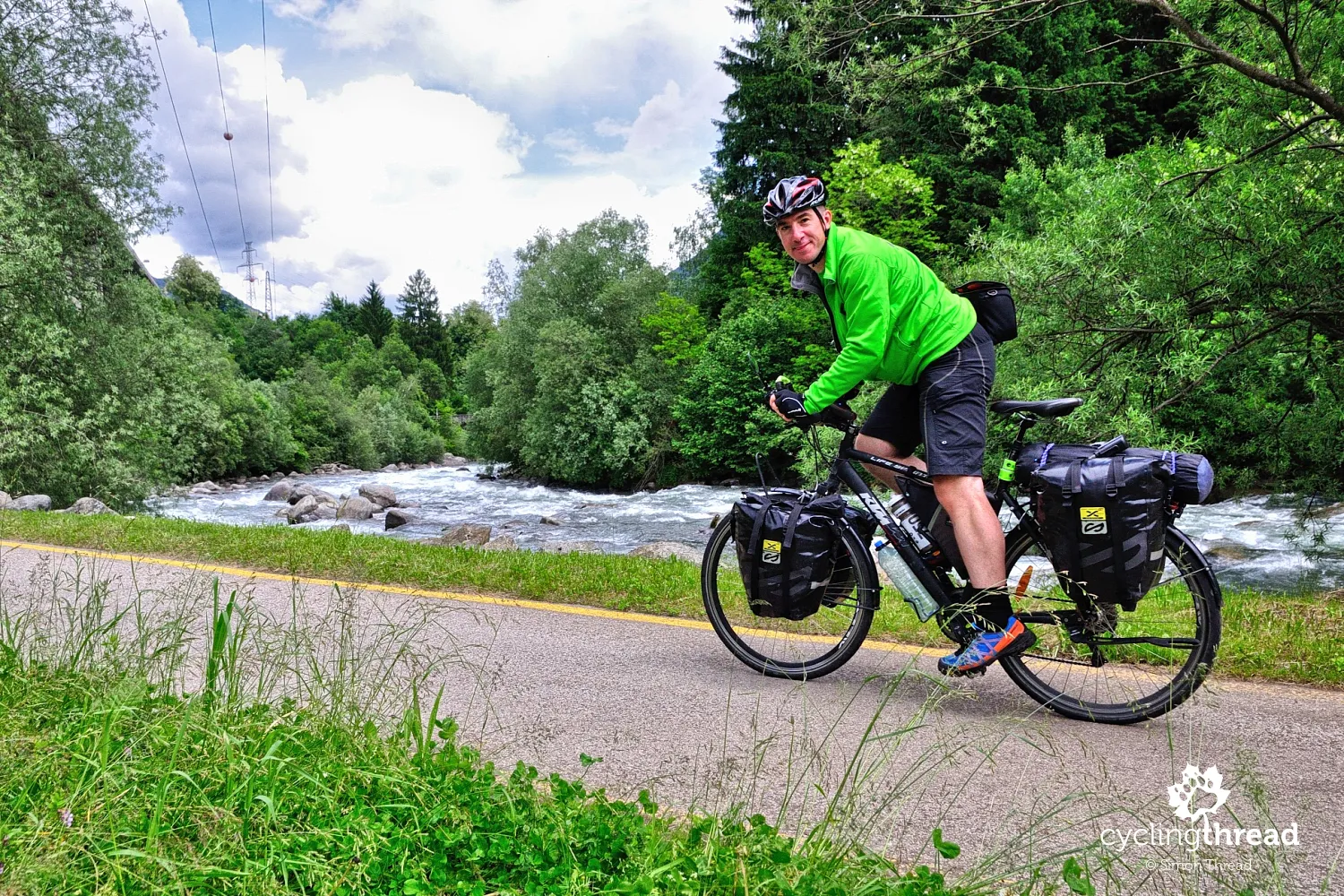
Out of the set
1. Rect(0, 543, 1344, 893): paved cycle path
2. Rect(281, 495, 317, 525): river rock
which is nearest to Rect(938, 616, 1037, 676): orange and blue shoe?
Rect(0, 543, 1344, 893): paved cycle path

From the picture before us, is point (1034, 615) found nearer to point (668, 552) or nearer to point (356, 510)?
point (668, 552)

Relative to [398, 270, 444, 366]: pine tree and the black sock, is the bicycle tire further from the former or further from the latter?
[398, 270, 444, 366]: pine tree

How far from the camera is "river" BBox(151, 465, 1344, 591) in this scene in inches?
418

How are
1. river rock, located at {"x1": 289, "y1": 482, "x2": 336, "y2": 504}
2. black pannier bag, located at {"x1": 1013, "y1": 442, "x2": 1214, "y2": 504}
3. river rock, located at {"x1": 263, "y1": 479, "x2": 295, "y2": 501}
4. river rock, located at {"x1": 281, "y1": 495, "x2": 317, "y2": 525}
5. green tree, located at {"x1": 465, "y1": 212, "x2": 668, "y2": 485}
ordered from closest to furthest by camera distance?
black pannier bag, located at {"x1": 1013, "y1": 442, "x2": 1214, "y2": 504}
river rock, located at {"x1": 281, "y1": 495, "x2": 317, "y2": 525}
river rock, located at {"x1": 289, "y1": 482, "x2": 336, "y2": 504}
river rock, located at {"x1": 263, "y1": 479, "x2": 295, "y2": 501}
green tree, located at {"x1": 465, "y1": 212, "x2": 668, "y2": 485}

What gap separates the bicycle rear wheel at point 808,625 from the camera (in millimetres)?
3580

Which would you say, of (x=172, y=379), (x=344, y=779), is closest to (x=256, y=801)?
(x=344, y=779)

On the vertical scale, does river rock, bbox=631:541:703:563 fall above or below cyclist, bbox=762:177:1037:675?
below

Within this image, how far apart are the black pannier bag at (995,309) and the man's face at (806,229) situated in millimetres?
681

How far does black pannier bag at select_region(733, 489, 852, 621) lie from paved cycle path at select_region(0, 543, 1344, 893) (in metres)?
0.40

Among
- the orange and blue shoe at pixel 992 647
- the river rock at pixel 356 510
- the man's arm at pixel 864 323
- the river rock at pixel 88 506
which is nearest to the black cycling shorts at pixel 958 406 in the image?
the man's arm at pixel 864 323

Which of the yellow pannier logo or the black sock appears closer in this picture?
the yellow pannier logo

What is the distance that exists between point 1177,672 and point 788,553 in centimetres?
162

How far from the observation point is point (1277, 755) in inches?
107

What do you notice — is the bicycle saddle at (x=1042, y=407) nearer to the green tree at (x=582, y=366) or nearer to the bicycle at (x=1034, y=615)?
the bicycle at (x=1034, y=615)
